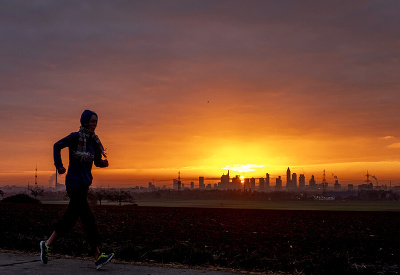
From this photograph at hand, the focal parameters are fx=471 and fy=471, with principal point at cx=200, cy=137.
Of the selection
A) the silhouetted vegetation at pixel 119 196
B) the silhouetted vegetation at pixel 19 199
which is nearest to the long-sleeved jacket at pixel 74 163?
the silhouetted vegetation at pixel 19 199

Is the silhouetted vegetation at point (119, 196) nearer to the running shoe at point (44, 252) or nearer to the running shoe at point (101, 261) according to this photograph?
the running shoe at point (44, 252)

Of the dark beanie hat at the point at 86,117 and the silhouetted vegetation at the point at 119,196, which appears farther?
the silhouetted vegetation at the point at 119,196

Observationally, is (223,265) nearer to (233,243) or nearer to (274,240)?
(233,243)

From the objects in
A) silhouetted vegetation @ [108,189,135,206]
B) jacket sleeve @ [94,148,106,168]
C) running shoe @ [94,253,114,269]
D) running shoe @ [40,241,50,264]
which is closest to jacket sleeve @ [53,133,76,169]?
jacket sleeve @ [94,148,106,168]

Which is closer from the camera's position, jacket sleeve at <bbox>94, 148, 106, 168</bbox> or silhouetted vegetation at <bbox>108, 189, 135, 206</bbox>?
jacket sleeve at <bbox>94, 148, 106, 168</bbox>

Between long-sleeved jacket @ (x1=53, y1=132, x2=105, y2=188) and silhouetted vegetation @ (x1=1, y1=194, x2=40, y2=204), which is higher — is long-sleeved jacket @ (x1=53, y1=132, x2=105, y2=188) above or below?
above

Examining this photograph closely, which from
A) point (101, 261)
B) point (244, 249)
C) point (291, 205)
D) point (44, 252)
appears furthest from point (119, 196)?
point (101, 261)

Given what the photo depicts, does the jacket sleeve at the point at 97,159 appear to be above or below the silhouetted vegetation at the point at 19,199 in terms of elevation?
above

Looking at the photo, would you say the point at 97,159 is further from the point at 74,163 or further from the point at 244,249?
the point at 244,249

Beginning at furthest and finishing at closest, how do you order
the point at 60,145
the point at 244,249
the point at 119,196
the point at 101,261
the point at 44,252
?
the point at 119,196 → the point at 244,249 → the point at 60,145 → the point at 44,252 → the point at 101,261

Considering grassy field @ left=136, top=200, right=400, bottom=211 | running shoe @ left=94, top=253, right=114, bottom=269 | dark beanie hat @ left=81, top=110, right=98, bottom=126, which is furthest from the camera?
grassy field @ left=136, top=200, right=400, bottom=211

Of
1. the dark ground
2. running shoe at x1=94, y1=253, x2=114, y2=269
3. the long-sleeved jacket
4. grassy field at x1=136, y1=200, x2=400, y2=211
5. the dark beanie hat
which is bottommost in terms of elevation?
grassy field at x1=136, y1=200, x2=400, y2=211

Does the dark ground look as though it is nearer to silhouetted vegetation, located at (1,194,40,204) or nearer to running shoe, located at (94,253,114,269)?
running shoe, located at (94,253,114,269)

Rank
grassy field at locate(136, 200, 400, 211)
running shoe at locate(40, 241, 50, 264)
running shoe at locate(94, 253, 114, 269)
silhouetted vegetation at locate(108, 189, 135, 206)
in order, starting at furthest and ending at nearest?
grassy field at locate(136, 200, 400, 211) < silhouetted vegetation at locate(108, 189, 135, 206) < running shoe at locate(40, 241, 50, 264) < running shoe at locate(94, 253, 114, 269)
